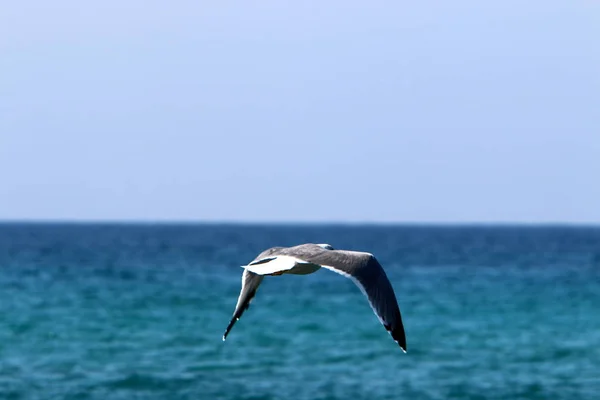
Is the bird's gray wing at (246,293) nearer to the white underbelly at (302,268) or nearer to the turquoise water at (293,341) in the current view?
the white underbelly at (302,268)

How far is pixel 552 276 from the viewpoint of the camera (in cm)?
5394

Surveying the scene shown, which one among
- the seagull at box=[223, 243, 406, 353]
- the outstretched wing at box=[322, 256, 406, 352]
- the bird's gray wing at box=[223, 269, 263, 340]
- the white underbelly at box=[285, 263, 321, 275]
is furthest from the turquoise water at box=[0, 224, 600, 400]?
the outstretched wing at box=[322, 256, 406, 352]

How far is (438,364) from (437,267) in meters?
38.2

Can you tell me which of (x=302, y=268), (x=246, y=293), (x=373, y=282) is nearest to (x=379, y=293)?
(x=373, y=282)

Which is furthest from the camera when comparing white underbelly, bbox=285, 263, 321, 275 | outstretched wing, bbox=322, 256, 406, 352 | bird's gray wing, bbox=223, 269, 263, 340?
bird's gray wing, bbox=223, 269, 263, 340

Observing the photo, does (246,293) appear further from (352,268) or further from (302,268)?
(352,268)

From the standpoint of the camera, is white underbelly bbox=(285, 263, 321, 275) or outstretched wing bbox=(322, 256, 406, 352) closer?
outstretched wing bbox=(322, 256, 406, 352)

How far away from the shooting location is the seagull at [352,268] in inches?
379

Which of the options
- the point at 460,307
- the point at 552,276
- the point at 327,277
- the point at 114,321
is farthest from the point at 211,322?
the point at 552,276

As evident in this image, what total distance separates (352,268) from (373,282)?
22cm

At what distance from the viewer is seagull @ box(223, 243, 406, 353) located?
379 inches

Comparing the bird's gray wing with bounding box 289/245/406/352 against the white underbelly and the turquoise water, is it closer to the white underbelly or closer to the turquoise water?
the white underbelly

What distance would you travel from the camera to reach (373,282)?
31.9ft

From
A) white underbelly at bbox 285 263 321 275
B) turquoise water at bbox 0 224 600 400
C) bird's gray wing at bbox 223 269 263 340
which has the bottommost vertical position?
turquoise water at bbox 0 224 600 400
